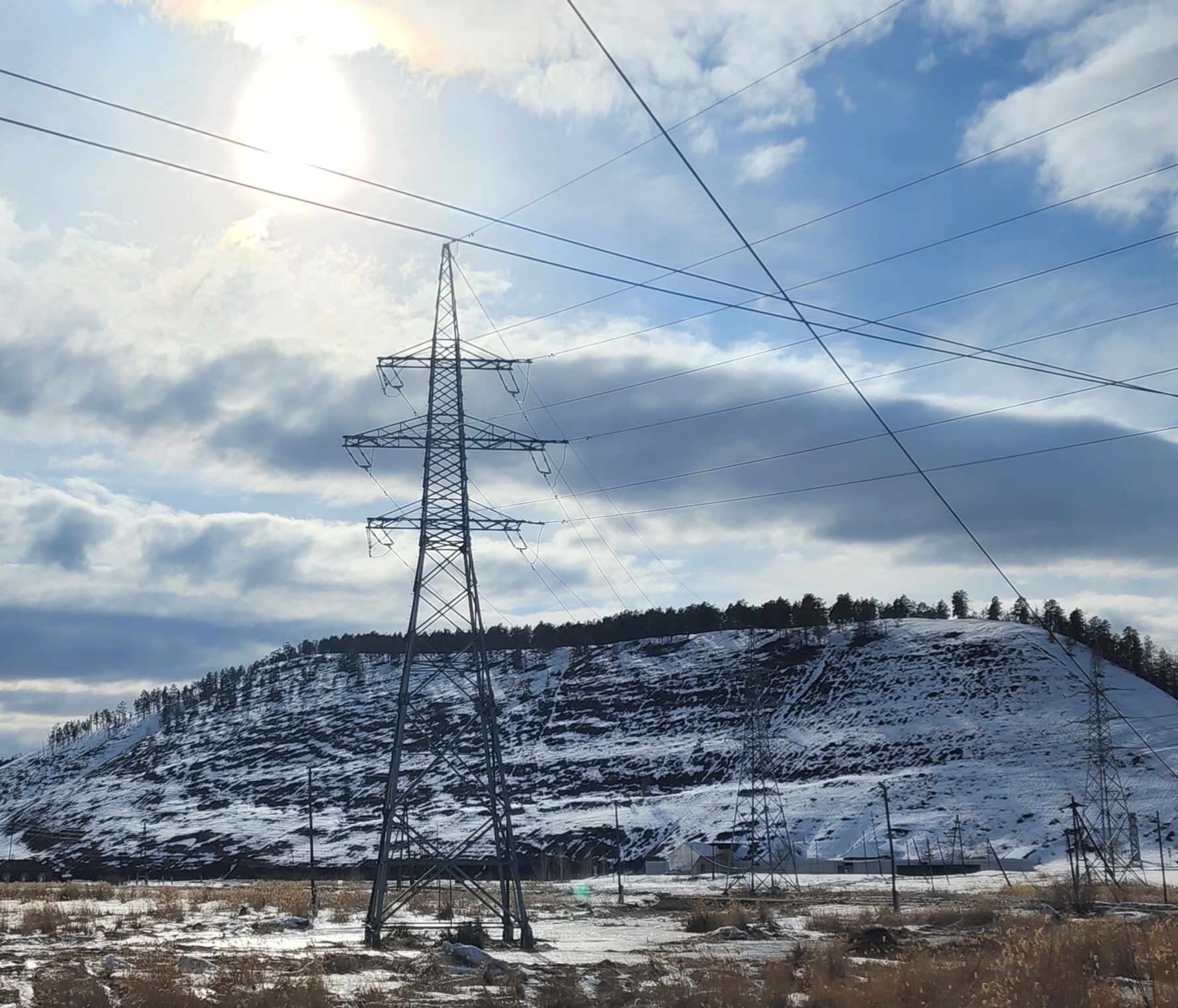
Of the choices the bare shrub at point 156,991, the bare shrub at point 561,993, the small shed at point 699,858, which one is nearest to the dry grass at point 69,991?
the bare shrub at point 156,991

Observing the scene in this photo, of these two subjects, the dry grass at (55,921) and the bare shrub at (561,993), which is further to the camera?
the dry grass at (55,921)

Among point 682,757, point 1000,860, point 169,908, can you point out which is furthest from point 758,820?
point 169,908

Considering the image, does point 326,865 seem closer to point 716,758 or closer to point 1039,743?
point 716,758

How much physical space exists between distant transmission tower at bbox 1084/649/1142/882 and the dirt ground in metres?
6.66

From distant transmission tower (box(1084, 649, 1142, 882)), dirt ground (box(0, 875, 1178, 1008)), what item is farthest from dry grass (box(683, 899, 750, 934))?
distant transmission tower (box(1084, 649, 1142, 882))

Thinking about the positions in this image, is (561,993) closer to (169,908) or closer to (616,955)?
(616,955)

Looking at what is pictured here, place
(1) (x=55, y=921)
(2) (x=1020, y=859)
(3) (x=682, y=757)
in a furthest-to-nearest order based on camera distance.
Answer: (3) (x=682, y=757)
(2) (x=1020, y=859)
(1) (x=55, y=921)

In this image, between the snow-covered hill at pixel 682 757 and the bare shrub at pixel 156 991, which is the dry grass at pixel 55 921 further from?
the snow-covered hill at pixel 682 757

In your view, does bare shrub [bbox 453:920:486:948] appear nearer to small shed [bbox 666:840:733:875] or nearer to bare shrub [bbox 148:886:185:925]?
bare shrub [bbox 148:886:185:925]

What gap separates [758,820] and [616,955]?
76.7 meters

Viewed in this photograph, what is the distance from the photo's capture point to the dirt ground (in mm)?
18594

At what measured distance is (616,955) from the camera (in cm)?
3033

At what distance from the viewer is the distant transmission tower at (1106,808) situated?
2385 inches

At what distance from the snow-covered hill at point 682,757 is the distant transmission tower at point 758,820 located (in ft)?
8.46
